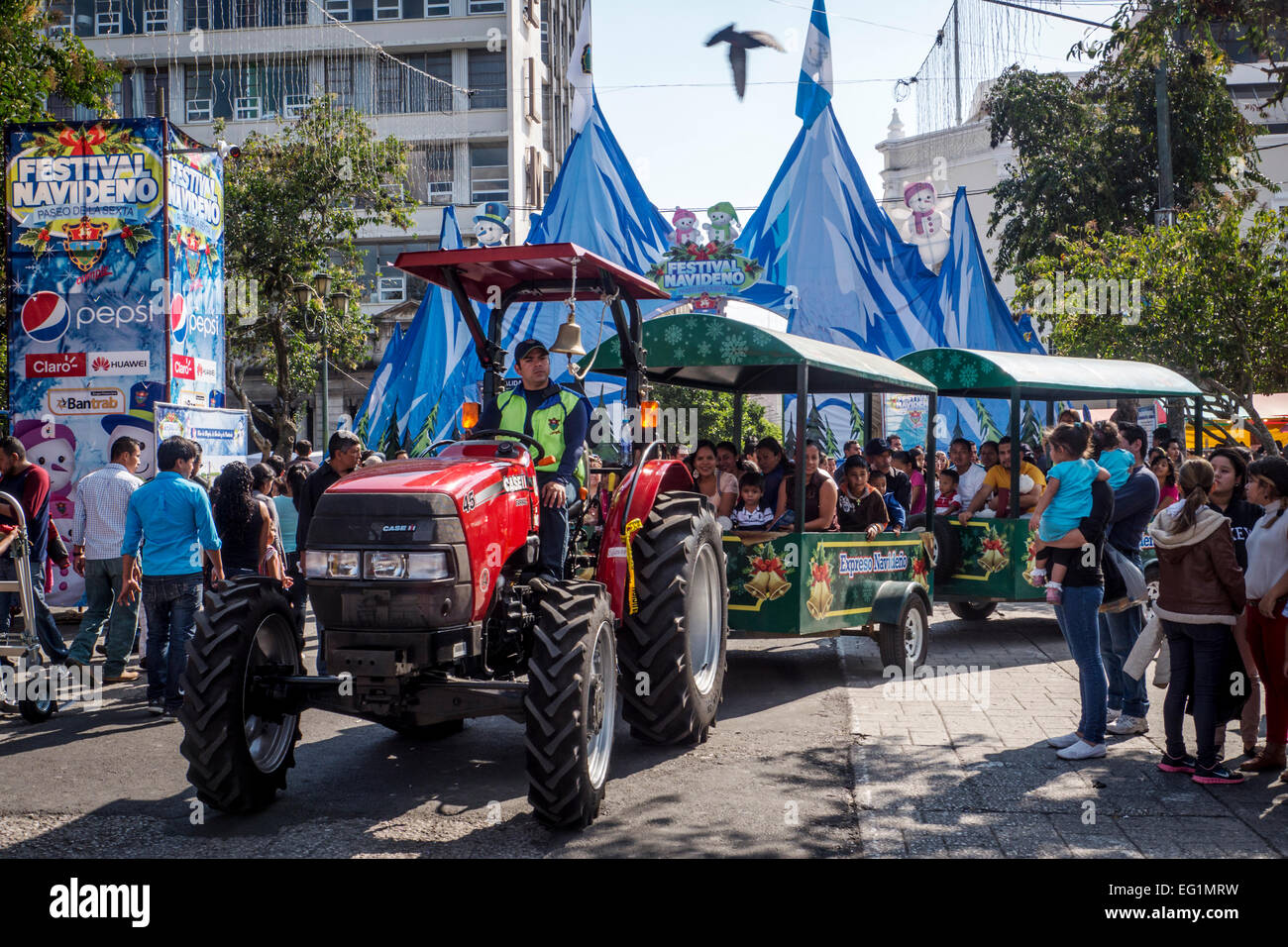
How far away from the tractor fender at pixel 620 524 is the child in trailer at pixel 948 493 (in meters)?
5.84

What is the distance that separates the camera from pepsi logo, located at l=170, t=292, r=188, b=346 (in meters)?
12.2

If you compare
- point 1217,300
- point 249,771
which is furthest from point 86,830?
point 1217,300

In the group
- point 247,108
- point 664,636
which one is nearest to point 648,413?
point 664,636

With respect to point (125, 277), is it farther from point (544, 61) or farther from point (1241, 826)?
point (544, 61)

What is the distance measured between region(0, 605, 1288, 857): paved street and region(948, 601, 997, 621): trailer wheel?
4478mm

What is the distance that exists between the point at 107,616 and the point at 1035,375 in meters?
8.53

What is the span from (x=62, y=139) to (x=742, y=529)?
316 inches

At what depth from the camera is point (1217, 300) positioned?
19672 mm

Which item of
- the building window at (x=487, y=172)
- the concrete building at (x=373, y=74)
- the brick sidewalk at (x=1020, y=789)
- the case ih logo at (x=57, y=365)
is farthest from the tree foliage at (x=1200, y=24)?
the building window at (x=487, y=172)

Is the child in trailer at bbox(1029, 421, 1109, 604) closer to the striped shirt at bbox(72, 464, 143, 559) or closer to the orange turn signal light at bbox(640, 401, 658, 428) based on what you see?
the orange turn signal light at bbox(640, 401, 658, 428)

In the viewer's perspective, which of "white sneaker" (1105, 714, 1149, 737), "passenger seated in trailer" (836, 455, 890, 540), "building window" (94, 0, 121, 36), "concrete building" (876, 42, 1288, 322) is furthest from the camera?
"concrete building" (876, 42, 1288, 322)

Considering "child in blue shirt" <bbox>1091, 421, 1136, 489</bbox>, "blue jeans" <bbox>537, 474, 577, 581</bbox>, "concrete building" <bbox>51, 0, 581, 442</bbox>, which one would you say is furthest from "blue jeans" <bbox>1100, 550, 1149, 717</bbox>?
"concrete building" <bbox>51, 0, 581, 442</bbox>

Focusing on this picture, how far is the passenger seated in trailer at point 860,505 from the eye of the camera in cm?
1015

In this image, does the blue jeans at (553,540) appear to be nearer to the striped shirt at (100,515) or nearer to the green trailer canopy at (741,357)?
the green trailer canopy at (741,357)
